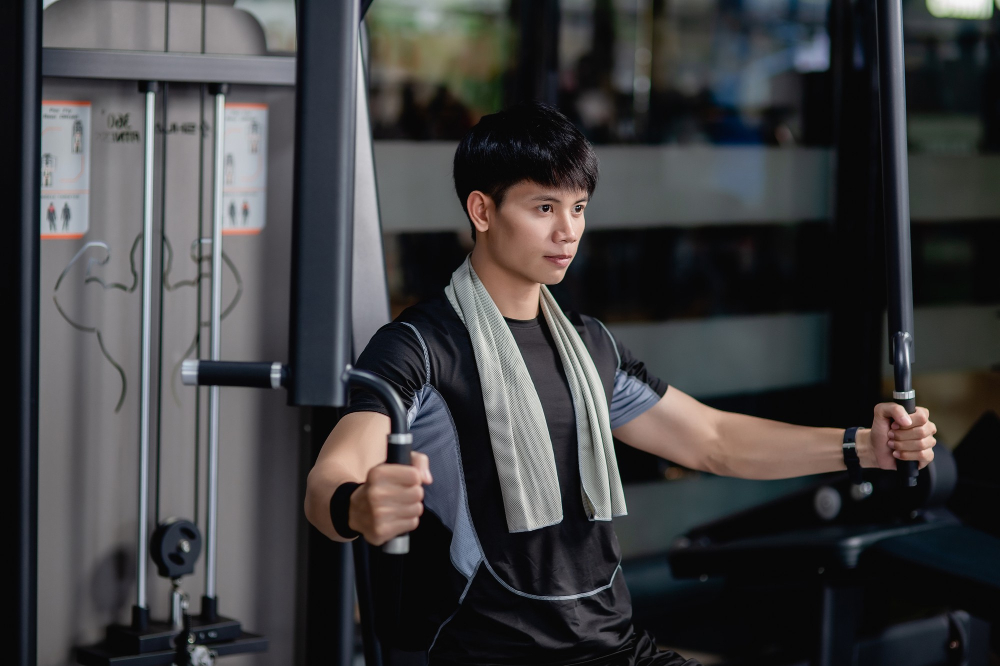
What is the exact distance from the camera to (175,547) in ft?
5.72

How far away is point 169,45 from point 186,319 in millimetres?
439

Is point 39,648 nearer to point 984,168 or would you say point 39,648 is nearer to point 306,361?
point 306,361

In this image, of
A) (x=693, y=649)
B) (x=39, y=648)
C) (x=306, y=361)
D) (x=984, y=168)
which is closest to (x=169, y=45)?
(x=306, y=361)

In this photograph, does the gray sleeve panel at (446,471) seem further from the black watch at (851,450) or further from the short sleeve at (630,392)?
the black watch at (851,450)

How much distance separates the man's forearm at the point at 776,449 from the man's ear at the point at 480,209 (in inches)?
21.9

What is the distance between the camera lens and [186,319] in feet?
5.86

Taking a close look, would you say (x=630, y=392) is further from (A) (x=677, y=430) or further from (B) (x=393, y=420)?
(B) (x=393, y=420)

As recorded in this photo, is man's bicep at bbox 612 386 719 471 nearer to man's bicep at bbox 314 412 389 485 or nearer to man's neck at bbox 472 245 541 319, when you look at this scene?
man's neck at bbox 472 245 541 319

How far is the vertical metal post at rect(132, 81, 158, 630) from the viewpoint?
5.49 feet

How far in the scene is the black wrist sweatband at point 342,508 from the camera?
1.21 metres

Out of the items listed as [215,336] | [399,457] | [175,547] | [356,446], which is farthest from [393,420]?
[175,547]

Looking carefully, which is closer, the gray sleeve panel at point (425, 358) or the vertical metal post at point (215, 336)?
the gray sleeve panel at point (425, 358)

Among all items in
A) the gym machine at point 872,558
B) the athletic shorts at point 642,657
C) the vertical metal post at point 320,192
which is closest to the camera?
the vertical metal post at point 320,192

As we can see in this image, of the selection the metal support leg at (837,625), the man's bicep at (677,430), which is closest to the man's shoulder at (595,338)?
the man's bicep at (677,430)
